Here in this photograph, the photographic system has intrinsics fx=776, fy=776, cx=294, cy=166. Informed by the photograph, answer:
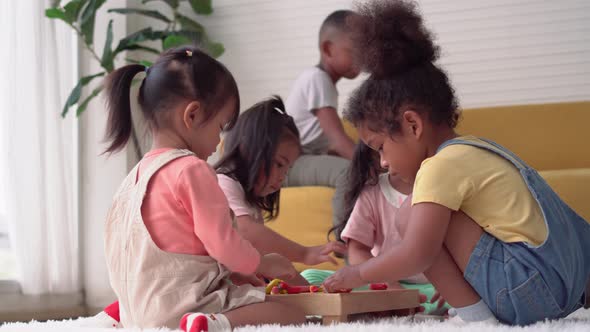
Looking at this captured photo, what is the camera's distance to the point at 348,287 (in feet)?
4.53

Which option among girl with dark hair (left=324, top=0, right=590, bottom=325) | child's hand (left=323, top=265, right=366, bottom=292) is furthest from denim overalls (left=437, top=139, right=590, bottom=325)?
child's hand (left=323, top=265, right=366, bottom=292)

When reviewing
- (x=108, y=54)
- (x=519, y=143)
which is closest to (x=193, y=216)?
(x=519, y=143)

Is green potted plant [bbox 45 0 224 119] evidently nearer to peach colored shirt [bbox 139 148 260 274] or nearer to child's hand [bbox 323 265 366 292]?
peach colored shirt [bbox 139 148 260 274]

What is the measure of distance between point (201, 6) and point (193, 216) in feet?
8.91

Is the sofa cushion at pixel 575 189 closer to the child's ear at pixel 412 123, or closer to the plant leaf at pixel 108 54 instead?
the child's ear at pixel 412 123

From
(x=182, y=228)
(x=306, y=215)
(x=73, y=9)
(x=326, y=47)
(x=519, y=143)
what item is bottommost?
(x=306, y=215)

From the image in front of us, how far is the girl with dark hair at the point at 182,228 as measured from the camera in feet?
4.30

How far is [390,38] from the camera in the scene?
1483 mm

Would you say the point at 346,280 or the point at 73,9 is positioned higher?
the point at 73,9

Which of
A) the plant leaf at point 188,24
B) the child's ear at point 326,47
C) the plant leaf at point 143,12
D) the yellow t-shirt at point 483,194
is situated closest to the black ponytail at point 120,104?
the yellow t-shirt at point 483,194

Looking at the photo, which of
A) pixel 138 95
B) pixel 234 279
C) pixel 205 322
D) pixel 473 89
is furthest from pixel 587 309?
pixel 473 89

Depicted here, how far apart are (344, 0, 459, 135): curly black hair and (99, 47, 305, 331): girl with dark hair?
0.88 ft

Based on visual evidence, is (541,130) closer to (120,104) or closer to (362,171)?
(362,171)

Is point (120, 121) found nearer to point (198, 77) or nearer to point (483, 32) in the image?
point (198, 77)
